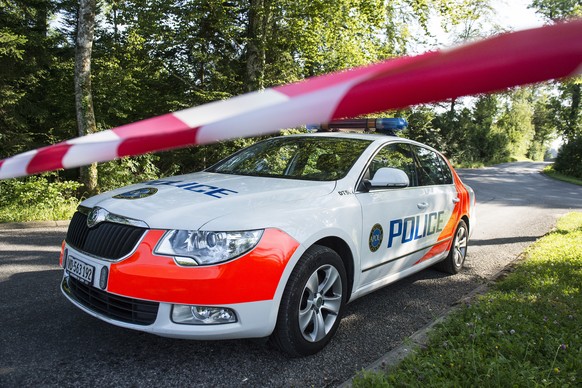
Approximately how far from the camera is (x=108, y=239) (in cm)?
271

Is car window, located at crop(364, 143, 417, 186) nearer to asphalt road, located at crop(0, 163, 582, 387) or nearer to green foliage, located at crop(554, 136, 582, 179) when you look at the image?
asphalt road, located at crop(0, 163, 582, 387)

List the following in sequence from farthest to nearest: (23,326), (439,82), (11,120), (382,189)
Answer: (11,120)
(382,189)
(23,326)
(439,82)

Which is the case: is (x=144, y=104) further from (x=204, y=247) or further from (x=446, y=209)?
(x=204, y=247)

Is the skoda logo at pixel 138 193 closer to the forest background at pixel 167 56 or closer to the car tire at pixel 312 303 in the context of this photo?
the car tire at pixel 312 303

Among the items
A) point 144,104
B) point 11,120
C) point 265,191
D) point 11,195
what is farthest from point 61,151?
point 144,104

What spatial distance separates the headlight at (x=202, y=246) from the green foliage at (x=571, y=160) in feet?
105

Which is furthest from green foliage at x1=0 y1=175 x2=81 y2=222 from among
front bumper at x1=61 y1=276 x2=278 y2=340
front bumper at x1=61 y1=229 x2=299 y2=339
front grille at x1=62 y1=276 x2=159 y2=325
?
front bumper at x1=61 y1=276 x2=278 y2=340

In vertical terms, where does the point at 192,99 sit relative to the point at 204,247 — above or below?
above

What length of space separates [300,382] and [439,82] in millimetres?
2407

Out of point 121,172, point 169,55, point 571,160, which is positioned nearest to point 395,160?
point 121,172

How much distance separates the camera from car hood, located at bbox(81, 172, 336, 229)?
2.61 metres

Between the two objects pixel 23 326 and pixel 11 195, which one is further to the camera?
pixel 11 195

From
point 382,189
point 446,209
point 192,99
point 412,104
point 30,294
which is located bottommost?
point 30,294

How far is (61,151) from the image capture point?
2.91ft
